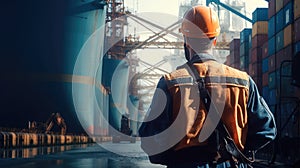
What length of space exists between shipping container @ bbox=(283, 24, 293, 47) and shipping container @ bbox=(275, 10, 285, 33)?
2.90ft

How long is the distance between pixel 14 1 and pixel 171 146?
34.8 m

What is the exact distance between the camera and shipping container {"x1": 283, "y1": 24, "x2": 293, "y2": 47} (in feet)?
68.4

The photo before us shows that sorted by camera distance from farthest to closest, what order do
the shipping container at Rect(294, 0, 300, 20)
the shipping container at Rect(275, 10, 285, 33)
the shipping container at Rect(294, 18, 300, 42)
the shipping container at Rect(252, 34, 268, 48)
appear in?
1. the shipping container at Rect(252, 34, 268, 48)
2. the shipping container at Rect(275, 10, 285, 33)
3. the shipping container at Rect(294, 0, 300, 20)
4. the shipping container at Rect(294, 18, 300, 42)

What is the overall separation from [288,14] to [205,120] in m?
19.7

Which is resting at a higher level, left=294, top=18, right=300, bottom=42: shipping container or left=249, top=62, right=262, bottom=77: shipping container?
left=294, top=18, right=300, bottom=42: shipping container

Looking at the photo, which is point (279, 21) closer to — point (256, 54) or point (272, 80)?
point (272, 80)

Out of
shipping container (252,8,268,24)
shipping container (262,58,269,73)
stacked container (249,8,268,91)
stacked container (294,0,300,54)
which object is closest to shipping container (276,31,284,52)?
stacked container (294,0,300,54)

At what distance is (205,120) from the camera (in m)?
2.82

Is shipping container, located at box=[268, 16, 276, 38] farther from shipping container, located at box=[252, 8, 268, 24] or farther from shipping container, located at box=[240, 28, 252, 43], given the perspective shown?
shipping container, located at box=[240, 28, 252, 43]

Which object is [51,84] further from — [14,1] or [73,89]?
[14,1]

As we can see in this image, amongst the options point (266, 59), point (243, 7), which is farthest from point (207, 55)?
point (243, 7)

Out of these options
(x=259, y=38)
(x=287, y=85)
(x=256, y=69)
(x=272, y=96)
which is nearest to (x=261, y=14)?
(x=259, y=38)

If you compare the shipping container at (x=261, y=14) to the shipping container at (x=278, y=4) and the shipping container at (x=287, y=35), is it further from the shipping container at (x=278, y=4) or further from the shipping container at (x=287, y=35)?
the shipping container at (x=287, y=35)

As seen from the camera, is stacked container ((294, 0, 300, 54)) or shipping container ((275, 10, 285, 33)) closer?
stacked container ((294, 0, 300, 54))
